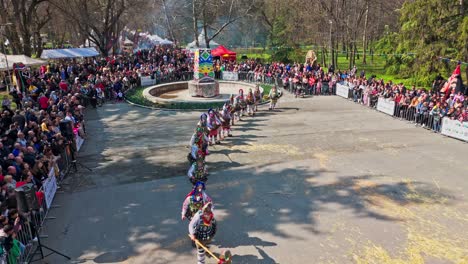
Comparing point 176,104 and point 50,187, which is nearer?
point 50,187

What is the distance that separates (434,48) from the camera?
1078 inches

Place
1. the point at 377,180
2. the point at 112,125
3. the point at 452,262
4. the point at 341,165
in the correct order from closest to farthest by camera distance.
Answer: the point at 452,262 → the point at 377,180 → the point at 341,165 → the point at 112,125

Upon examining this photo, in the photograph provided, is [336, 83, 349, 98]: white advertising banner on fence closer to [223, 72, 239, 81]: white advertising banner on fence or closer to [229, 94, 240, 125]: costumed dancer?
[229, 94, 240, 125]: costumed dancer

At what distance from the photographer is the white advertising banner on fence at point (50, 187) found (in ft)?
32.1

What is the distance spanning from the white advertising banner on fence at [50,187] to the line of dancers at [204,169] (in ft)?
11.9

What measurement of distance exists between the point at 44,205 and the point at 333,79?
2086cm

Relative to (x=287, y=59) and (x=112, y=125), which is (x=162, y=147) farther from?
(x=287, y=59)

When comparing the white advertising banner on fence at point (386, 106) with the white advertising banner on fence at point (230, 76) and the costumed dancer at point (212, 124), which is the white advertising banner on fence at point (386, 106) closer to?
the costumed dancer at point (212, 124)

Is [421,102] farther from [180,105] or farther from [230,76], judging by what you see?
[230,76]

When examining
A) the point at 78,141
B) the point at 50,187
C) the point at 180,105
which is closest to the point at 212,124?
the point at 78,141

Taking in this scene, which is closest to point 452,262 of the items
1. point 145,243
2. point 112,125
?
point 145,243

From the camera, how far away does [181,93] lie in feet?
90.3

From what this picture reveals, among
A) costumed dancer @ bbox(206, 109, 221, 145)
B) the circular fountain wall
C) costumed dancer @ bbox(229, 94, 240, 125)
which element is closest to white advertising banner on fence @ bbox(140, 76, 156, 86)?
the circular fountain wall

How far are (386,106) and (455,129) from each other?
4727 mm
